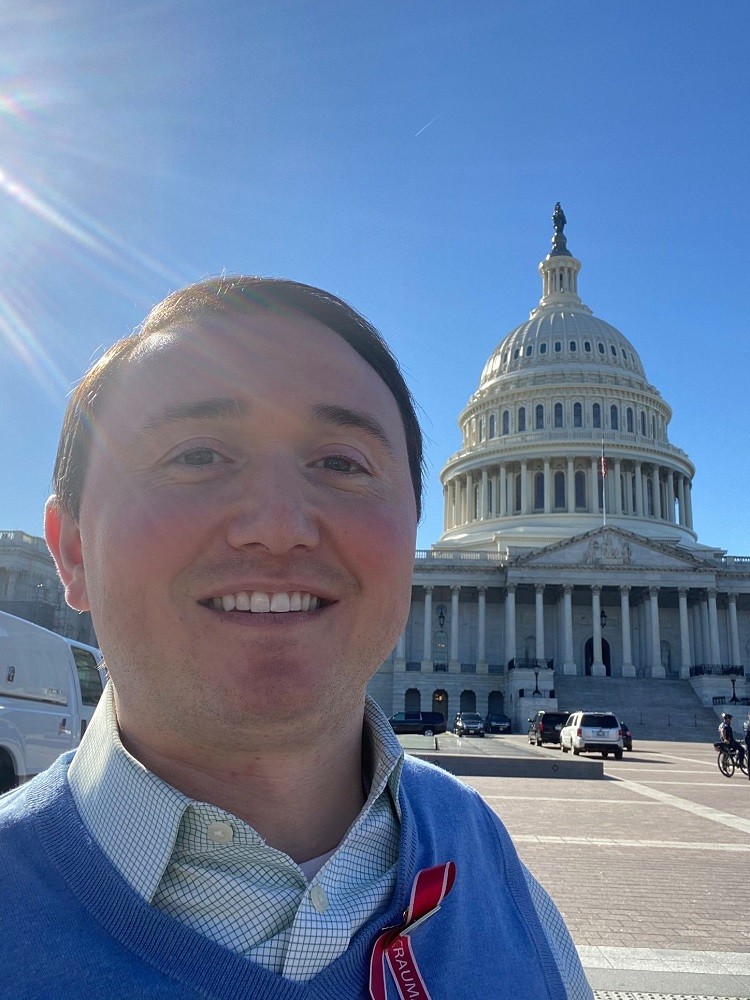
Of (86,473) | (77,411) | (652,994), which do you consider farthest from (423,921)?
(652,994)

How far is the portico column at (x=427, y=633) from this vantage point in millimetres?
72062

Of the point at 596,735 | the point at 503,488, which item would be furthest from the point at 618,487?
the point at 596,735

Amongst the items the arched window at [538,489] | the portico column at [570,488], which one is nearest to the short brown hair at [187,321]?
the portico column at [570,488]

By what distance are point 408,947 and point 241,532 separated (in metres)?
0.95

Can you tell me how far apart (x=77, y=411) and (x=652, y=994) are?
5.94 meters

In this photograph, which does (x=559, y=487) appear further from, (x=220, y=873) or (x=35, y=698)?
(x=220, y=873)

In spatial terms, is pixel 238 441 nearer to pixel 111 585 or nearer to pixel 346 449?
pixel 346 449

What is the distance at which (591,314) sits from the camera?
108 metres

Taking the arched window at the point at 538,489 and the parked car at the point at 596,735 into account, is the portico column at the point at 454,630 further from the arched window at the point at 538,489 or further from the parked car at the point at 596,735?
the parked car at the point at 596,735

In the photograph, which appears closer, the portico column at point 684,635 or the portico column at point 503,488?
the portico column at point 684,635

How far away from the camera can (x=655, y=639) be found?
69.2m

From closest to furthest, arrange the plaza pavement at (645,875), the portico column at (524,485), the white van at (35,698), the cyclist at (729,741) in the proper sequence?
1. the plaza pavement at (645,875)
2. the white van at (35,698)
3. the cyclist at (729,741)
4. the portico column at (524,485)

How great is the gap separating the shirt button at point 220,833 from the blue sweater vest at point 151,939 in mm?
178

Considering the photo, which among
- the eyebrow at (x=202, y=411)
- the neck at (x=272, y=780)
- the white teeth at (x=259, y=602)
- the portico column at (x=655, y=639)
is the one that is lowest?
the neck at (x=272, y=780)
